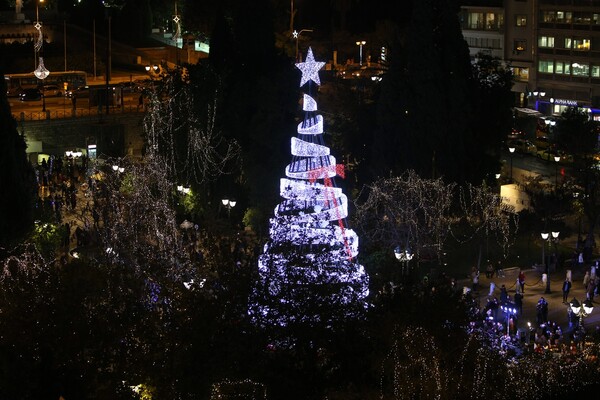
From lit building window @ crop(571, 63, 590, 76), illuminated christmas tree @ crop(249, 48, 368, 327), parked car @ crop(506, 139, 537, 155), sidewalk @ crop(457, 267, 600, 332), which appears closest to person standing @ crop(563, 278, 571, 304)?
sidewalk @ crop(457, 267, 600, 332)

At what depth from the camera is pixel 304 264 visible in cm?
2252

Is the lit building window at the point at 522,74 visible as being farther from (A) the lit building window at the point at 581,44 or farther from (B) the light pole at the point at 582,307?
(B) the light pole at the point at 582,307

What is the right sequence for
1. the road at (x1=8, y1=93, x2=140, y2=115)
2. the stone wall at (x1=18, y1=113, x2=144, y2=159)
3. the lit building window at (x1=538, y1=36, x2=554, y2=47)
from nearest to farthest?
the stone wall at (x1=18, y1=113, x2=144, y2=159) < the road at (x1=8, y1=93, x2=140, y2=115) < the lit building window at (x1=538, y1=36, x2=554, y2=47)

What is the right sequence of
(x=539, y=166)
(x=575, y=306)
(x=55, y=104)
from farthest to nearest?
1. (x=55, y=104)
2. (x=539, y=166)
3. (x=575, y=306)

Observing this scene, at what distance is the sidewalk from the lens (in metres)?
32.2

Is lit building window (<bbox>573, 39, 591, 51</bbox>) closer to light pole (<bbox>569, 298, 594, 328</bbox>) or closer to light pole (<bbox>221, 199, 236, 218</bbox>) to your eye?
light pole (<bbox>221, 199, 236, 218</bbox>)

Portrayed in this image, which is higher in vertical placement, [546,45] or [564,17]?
[564,17]

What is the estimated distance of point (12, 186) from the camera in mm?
29297

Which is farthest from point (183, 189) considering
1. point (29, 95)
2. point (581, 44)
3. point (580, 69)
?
point (580, 69)

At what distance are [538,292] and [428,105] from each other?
8.56m

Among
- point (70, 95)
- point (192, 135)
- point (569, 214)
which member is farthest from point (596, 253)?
point (70, 95)

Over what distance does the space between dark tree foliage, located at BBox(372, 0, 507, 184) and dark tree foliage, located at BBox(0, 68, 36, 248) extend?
46.7 feet

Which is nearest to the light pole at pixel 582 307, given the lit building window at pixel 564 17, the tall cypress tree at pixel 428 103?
the tall cypress tree at pixel 428 103

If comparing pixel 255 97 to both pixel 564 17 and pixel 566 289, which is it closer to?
pixel 566 289
